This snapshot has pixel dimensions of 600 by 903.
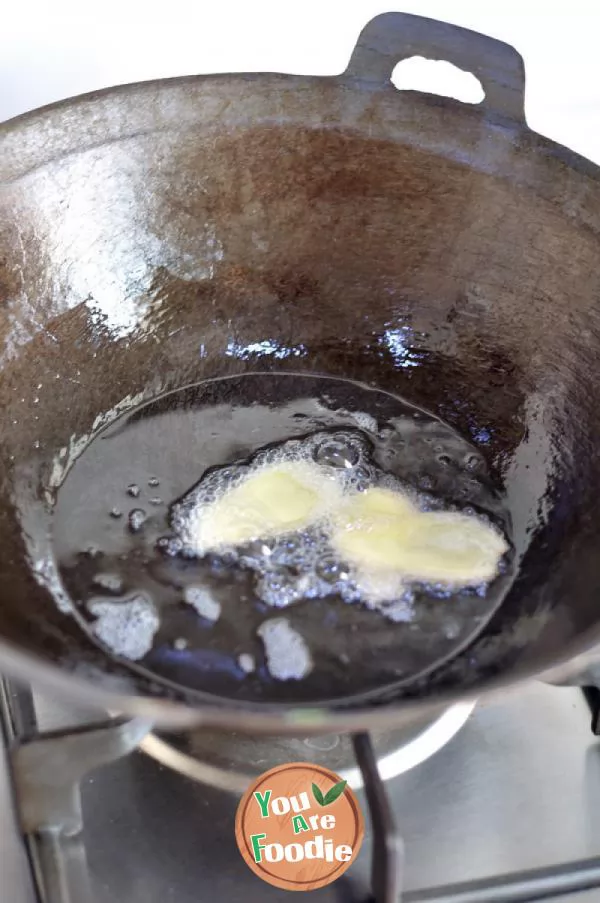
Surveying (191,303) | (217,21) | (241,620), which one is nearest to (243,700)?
(241,620)

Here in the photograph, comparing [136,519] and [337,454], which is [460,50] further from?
Answer: [136,519]

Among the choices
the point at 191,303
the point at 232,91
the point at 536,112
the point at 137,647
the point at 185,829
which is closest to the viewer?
the point at 185,829

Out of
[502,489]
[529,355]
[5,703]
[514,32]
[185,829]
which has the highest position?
[514,32]

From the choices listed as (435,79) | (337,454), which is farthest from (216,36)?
(337,454)

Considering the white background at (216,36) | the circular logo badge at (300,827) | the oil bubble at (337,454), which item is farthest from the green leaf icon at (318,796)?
the white background at (216,36)

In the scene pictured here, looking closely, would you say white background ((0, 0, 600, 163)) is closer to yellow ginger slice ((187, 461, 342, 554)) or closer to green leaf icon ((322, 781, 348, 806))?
yellow ginger slice ((187, 461, 342, 554))

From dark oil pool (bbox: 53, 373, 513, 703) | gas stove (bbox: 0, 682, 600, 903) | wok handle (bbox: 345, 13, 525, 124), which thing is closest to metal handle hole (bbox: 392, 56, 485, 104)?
wok handle (bbox: 345, 13, 525, 124)

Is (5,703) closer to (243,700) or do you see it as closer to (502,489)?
(243,700)
